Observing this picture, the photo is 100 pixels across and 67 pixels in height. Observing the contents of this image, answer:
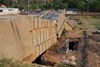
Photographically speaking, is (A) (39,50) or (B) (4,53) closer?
(B) (4,53)

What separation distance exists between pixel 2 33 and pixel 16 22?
78 cm

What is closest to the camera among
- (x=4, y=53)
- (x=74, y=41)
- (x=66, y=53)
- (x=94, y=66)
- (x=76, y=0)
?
(x=4, y=53)

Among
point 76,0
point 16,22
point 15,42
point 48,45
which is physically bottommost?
point 48,45

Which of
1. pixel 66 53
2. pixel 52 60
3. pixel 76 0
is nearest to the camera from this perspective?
pixel 52 60

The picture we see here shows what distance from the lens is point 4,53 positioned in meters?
3.72

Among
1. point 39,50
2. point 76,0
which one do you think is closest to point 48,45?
point 39,50

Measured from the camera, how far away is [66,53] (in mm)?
7066

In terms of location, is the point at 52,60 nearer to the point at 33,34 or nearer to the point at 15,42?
the point at 33,34

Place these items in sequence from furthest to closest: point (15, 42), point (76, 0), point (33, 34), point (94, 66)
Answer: point (76, 0), point (33, 34), point (94, 66), point (15, 42)

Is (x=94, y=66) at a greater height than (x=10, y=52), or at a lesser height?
lesser

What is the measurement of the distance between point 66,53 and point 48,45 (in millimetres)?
1292

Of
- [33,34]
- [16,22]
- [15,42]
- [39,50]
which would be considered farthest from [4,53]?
[39,50]

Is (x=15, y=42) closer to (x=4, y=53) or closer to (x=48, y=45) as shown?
(x=4, y=53)

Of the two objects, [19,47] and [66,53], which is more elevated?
[19,47]
